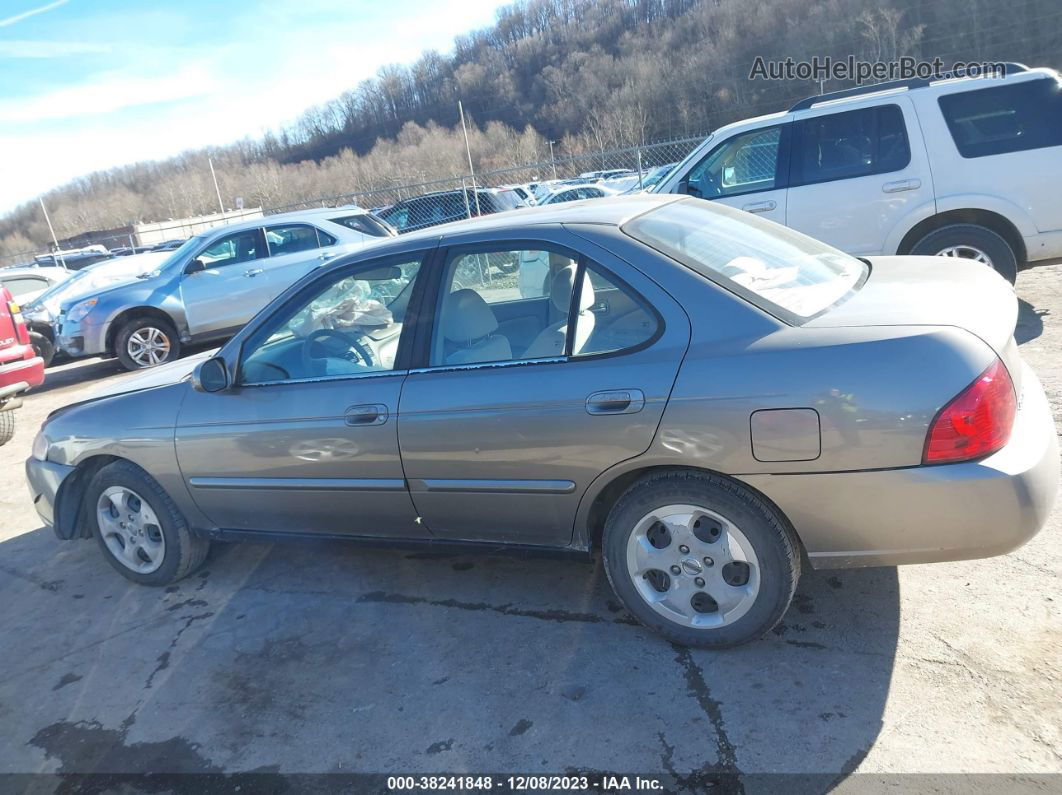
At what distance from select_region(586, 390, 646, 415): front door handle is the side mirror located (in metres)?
1.81

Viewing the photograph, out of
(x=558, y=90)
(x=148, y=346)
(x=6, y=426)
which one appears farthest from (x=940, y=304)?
(x=558, y=90)

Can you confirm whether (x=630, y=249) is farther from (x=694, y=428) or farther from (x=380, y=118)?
(x=380, y=118)

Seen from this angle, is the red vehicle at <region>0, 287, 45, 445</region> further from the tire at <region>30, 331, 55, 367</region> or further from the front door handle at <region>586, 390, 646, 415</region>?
the front door handle at <region>586, 390, 646, 415</region>

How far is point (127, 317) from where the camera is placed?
403 inches

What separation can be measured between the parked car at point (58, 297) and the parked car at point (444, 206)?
5.23 meters

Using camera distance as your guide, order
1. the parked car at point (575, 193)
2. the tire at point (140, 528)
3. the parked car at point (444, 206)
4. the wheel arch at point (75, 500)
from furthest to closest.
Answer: the parked car at point (575, 193), the parked car at point (444, 206), the wheel arch at point (75, 500), the tire at point (140, 528)

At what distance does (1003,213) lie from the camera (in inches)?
239

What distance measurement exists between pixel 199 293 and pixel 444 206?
23.4ft

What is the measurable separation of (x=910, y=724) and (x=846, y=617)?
613mm

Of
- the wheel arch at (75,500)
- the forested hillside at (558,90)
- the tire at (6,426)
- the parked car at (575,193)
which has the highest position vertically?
the forested hillside at (558,90)

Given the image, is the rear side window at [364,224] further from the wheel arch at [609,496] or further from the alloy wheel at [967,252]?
the wheel arch at [609,496]

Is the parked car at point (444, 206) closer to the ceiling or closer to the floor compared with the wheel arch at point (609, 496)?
closer to the ceiling

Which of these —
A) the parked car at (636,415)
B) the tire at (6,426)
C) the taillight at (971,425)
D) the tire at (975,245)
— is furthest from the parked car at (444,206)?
the taillight at (971,425)

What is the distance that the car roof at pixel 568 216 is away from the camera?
3.14 metres
